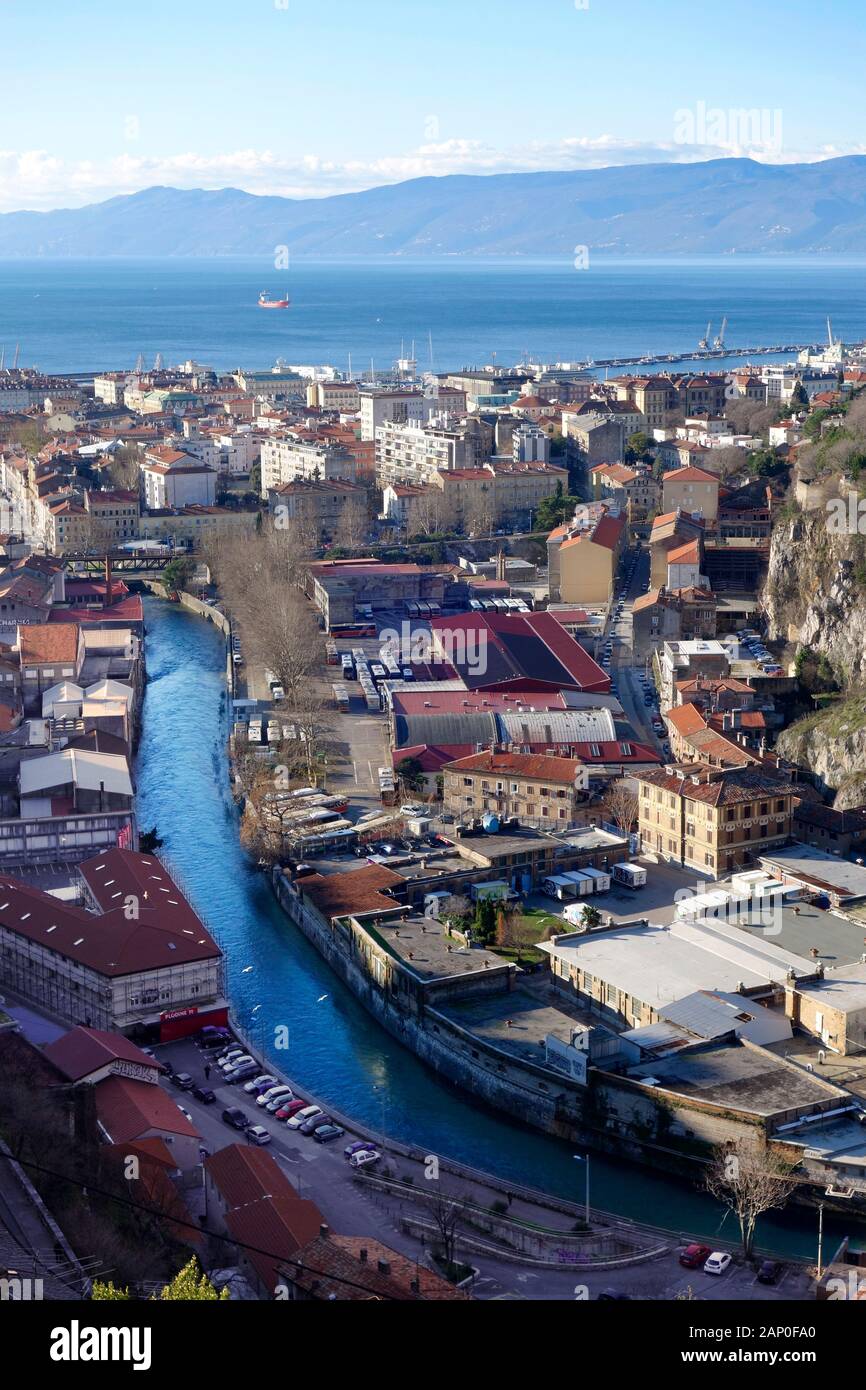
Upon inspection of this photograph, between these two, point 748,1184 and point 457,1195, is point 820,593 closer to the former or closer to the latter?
point 748,1184

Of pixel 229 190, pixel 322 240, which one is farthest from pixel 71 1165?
pixel 229 190

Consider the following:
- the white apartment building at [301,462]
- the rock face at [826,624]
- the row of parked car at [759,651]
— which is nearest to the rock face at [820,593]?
the rock face at [826,624]

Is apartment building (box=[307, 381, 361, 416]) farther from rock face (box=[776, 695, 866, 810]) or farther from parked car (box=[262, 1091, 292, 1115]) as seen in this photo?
parked car (box=[262, 1091, 292, 1115])

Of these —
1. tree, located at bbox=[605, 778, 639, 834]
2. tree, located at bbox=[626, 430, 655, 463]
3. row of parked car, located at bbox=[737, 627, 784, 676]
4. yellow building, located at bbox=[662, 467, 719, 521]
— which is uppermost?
tree, located at bbox=[626, 430, 655, 463]

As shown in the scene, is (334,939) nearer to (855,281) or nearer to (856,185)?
(855,281)

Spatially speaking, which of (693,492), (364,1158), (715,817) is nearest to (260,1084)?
(364,1158)

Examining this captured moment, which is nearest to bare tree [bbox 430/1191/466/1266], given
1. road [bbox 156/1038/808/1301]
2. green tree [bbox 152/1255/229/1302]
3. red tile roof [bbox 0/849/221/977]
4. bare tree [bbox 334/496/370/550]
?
road [bbox 156/1038/808/1301]

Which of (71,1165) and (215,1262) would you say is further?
(71,1165)
